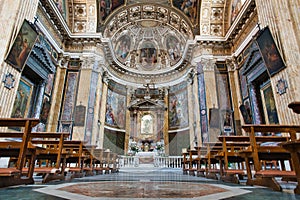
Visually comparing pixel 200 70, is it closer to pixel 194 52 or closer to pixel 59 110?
pixel 194 52

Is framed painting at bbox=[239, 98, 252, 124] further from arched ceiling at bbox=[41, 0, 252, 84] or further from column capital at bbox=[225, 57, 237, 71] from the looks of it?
arched ceiling at bbox=[41, 0, 252, 84]

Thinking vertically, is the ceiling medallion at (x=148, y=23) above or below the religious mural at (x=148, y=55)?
above

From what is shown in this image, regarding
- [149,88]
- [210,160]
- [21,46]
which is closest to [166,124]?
[149,88]

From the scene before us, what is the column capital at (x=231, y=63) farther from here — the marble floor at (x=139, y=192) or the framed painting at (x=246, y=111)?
the marble floor at (x=139, y=192)

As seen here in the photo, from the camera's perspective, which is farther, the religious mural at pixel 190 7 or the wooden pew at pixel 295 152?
the religious mural at pixel 190 7

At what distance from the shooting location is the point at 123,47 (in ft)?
51.6

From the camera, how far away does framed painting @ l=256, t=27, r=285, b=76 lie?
17.7ft

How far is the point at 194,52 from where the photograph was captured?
1200 cm

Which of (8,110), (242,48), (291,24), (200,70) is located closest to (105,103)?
(200,70)

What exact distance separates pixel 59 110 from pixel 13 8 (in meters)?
5.43

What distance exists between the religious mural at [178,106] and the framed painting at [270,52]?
8.17 meters

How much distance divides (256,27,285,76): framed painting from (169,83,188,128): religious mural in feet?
26.8

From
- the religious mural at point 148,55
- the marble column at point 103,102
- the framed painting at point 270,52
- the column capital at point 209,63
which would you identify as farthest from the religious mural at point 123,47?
the framed painting at point 270,52

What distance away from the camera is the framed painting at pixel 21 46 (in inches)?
214
